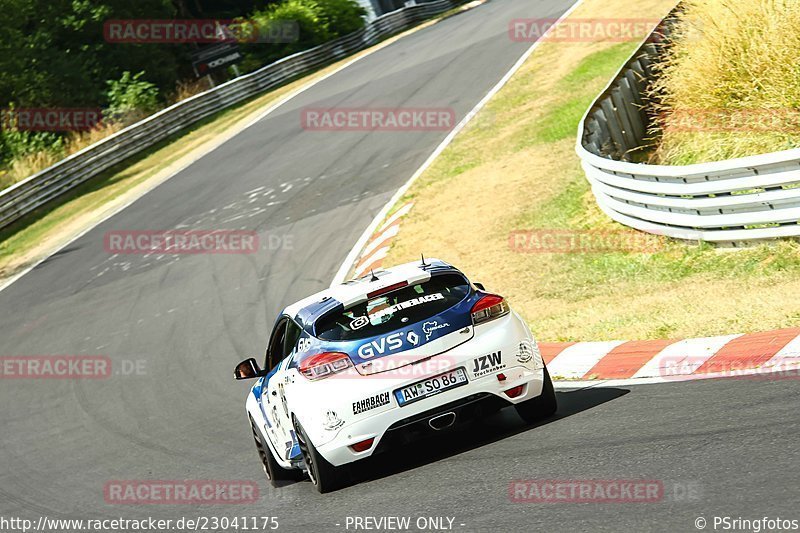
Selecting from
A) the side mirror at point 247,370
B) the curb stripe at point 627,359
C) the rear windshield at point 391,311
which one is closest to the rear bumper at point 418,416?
the rear windshield at point 391,311

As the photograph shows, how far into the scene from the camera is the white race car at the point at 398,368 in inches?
316

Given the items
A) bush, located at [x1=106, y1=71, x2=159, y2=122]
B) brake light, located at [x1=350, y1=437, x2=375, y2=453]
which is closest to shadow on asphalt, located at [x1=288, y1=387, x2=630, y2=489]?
brake light, located at [x1=350, y1=437, x2=375, y2=453]

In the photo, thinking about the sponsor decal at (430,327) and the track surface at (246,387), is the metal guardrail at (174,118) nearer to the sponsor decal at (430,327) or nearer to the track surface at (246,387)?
the track surface at (246,387)

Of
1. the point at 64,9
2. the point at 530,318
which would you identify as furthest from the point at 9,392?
the point at 64,9

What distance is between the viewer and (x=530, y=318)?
1302 cm

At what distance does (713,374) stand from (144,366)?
9.56m

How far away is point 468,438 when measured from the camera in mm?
8906

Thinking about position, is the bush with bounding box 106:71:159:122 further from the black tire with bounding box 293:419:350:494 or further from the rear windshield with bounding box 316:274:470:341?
the black tire with bounding box 293:419:350:494

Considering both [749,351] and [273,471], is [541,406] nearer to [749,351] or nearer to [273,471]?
[749,351]

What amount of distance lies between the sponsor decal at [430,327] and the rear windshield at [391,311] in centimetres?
7

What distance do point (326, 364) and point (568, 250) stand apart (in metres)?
7.61

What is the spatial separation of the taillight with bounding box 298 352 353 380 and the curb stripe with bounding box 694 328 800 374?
291 cm

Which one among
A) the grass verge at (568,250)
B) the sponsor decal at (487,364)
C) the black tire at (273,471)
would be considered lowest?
the grass verge at (568,250)

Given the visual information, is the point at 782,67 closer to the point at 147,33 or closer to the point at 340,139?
the point at 340,139
